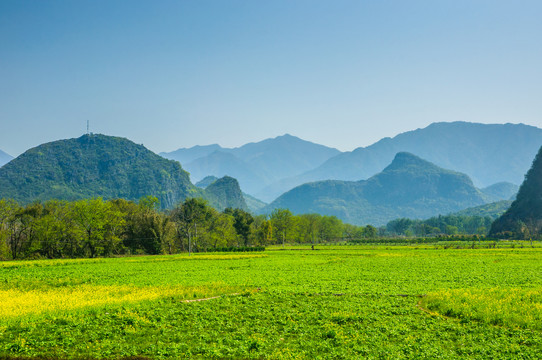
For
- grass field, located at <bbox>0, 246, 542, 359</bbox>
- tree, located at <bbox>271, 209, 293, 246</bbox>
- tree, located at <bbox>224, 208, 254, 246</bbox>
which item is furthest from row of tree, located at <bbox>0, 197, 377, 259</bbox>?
grass field, located at <bbox>0, 246, 542, 359</bbox>

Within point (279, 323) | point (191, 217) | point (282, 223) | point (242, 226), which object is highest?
point (191, 217)

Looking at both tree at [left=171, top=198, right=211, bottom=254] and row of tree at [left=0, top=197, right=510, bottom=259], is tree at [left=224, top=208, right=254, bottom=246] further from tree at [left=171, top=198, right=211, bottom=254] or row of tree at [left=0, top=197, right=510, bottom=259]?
tree at [left=171, top=198, right=211, bottom=254]

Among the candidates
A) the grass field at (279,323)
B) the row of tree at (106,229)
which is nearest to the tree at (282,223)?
the row of tree at (106,229)

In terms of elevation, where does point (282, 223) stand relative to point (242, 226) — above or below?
above

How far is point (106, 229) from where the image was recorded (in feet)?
318

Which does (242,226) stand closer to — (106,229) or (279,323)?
(106,229)

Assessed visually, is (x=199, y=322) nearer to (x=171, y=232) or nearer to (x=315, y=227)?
(x=171, y=232)

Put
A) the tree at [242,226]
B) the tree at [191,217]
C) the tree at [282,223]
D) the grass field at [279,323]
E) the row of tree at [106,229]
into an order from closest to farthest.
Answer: the grass field at [279,323] < the row of tree at [106,229] < the tree at [191,217] < the tree at [242,226] < the tree at [282,223]

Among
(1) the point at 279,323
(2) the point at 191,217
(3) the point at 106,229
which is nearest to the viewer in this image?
(1) the point at 279,323

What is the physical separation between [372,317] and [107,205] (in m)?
89.4

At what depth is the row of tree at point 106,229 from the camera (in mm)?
86625

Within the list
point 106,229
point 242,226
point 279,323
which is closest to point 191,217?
point 242,226

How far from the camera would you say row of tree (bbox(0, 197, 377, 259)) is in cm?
8662

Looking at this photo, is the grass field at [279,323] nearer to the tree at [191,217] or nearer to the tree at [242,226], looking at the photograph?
the tree at [191,217]
